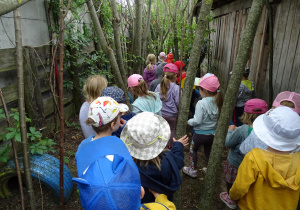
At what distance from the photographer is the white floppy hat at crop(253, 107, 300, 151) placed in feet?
4.78

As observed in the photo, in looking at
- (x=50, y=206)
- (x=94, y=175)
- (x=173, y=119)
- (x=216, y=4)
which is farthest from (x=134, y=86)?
(x=216, y=4)

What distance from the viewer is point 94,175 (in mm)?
817

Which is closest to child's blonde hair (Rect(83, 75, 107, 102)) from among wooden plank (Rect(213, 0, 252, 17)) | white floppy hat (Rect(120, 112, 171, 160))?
white floppy hat (Rect(120, 112, 171, 160))

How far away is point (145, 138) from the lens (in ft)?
4.63

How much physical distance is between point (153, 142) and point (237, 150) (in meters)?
1.29

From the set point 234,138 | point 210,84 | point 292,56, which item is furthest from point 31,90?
point 292,56

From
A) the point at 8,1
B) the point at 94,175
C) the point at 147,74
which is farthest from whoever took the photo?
the point at 147,74

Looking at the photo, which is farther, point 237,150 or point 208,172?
point 237,150

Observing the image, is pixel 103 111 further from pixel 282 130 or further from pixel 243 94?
pixel 243 94

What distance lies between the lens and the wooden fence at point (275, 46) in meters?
2.85

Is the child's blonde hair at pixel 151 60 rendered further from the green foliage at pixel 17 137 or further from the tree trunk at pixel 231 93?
the tree trunk at pixel 231 93

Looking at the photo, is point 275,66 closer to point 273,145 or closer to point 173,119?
point 173,119

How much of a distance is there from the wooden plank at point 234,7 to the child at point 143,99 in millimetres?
3131

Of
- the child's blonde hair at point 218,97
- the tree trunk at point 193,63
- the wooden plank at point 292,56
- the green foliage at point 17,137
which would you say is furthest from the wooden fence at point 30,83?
the wooden plank at point 292,56
